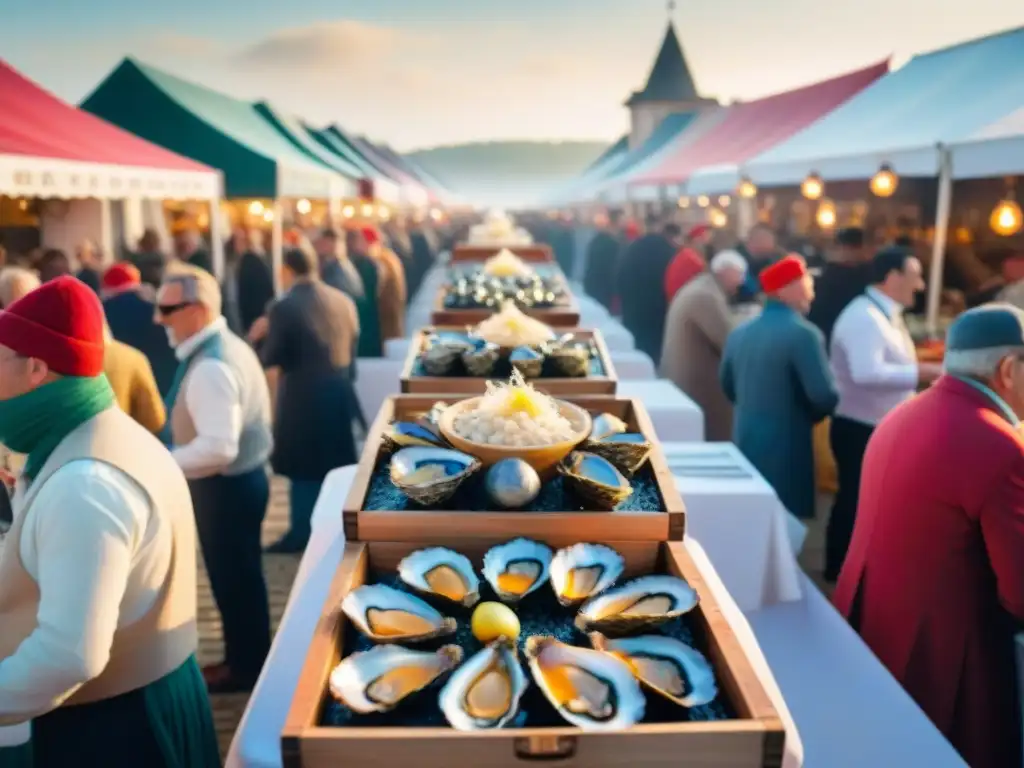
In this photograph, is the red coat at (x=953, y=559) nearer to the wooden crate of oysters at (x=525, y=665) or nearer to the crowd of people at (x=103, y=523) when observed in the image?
the wooden crate of oysters at (x=525, y=665)

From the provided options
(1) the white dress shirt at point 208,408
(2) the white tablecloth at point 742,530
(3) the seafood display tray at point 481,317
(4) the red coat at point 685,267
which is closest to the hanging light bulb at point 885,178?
(4) the red coat at point 685,267

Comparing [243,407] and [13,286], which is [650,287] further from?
[13,286]

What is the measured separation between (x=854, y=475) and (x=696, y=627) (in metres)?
3.18

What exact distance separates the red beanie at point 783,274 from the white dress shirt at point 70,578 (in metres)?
3.34

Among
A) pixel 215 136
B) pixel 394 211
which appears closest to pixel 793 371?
pixel 215 136

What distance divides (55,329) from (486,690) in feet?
3.86

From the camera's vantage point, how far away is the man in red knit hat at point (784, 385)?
413 cm

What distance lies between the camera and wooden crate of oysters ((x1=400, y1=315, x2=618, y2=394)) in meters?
3.36

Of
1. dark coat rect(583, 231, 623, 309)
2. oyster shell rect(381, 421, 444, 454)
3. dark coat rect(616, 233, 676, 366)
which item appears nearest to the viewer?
oyster shell rect(381, 421, 444, 454)

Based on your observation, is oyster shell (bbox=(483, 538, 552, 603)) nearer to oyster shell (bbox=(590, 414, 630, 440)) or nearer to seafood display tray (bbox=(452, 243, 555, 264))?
oyster shell (bbox=(590, 414, 630, 440))

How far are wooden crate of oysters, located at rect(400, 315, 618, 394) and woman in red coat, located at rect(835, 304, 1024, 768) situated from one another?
3.98 ft

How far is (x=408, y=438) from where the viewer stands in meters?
2.45

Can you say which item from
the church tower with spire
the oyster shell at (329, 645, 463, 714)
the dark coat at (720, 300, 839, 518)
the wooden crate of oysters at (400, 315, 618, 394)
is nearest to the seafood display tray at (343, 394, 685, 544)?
the oyster shell at (329, 645, 463, 714)

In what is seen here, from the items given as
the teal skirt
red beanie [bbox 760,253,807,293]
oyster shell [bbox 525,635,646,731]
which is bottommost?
the teal skirt
